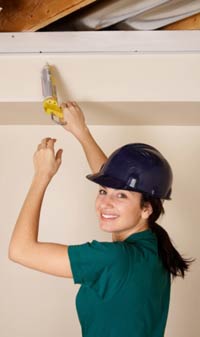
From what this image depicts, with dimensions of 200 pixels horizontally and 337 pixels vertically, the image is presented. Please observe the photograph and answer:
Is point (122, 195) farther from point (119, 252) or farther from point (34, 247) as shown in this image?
point (34, 247)

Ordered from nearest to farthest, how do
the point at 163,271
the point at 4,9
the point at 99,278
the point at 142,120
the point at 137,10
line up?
the point at 99,278
the point at 163,271
the point at 137,10
the point at 4,9
the point at 142,120

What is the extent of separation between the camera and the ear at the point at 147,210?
1.32 metres

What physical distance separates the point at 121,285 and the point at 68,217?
955 millimetres

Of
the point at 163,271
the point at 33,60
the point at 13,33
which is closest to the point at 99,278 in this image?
the point at 163,271

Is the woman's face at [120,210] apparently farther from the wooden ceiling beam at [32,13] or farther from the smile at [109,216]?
the wooden ceiling beam at [32,13]

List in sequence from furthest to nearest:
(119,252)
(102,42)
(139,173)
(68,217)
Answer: (68,217) < (102,42) < (139,173) < (119,252)

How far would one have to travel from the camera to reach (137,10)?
5.36ft

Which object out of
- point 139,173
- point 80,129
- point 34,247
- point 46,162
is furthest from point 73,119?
point 34,247

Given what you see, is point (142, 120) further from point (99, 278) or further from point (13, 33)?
point (99, 278)

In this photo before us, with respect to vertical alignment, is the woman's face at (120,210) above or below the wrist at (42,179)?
below

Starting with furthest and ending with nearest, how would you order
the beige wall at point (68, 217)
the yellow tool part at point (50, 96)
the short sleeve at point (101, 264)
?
the beige wall at point (68, 217), the yellow tool part at point (50, 96), the short sleeve at point (101, 264)

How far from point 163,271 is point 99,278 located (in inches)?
9.1

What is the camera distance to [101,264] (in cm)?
116

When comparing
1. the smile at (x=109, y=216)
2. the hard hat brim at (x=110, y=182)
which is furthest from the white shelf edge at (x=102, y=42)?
the smile at (x=109, y=216)
